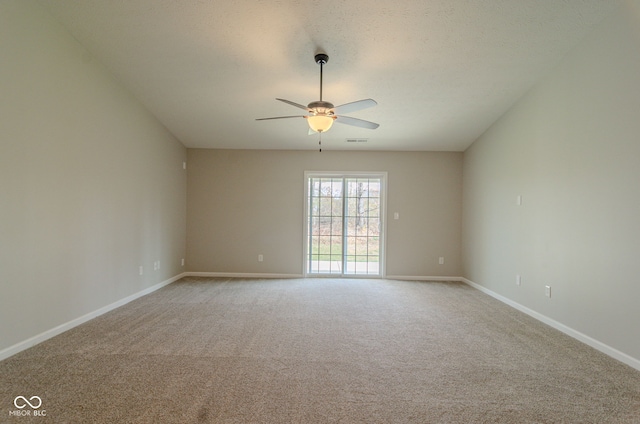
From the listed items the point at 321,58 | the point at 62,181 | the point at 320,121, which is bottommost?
the point at 62,181

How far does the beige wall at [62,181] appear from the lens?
2584 millimetres

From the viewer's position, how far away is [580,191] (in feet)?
10.5

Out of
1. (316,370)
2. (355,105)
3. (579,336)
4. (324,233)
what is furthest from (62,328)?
(579,336)

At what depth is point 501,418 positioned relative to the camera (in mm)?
1839

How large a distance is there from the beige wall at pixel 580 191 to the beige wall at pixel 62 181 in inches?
200

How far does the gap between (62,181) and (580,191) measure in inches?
204

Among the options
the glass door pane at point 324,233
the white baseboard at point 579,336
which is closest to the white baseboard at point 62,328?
the glass door pane at point 324,233

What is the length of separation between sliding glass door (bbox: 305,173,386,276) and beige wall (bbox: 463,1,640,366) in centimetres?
215

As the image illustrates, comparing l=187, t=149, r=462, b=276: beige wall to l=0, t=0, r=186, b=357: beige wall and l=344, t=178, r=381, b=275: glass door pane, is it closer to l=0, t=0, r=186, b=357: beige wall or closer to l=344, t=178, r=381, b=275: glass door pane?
l=344, t=178, r=381, b=275: glass door pane

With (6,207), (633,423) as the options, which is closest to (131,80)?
(6,207)

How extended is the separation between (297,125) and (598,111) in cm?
372

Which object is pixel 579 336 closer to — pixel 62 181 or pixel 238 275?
pixel 238 275

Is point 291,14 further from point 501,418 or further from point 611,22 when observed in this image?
point 501,418

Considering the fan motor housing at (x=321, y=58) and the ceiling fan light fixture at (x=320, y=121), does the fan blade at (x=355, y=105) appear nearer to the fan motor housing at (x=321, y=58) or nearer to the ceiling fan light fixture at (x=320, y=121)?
the ceiling fan light fixture at (x=320, y=121)
